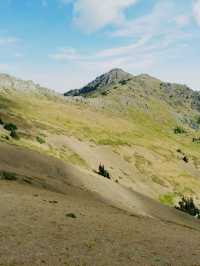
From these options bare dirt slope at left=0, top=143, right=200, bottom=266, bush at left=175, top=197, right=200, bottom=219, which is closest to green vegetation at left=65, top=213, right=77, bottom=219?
bare dirt slope at left=0, top=143, right=200, bottom=266

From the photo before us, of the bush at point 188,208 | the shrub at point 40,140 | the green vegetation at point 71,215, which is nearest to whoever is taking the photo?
the green vegetation at point 71,215

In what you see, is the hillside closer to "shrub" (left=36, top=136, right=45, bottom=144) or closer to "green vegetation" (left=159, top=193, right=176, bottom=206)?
"green vegetation" (left=159, top=193, right=176, bottom=206)

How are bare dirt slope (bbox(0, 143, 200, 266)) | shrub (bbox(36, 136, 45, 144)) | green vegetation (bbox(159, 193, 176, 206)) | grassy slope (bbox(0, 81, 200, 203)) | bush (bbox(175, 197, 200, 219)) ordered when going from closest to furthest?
bare dirt slope (bbox(0, 143, 200, 266))
bush (bbox(175, 197, 200, 219))
green vegetation (bbox(159, 193, 176, 206))
shrub (bbox(36, 136, 45, 144))
grassy slope (bbox(0, 81, 200, 203))

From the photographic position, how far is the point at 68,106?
16738 cm

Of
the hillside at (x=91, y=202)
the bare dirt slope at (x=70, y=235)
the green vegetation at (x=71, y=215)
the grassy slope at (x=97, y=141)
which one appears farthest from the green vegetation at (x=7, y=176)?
the grassy slope at (x=97, y=141)

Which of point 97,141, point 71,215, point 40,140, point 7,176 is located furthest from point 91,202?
point 97,141

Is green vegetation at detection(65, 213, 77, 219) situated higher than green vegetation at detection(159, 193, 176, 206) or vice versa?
green vegetation at detection(65, 213, 77, 219)

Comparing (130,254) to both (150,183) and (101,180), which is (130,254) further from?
(150,183)

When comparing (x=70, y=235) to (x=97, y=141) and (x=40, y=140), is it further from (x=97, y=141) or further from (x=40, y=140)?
(x=97, y=141)

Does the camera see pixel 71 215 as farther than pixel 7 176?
No

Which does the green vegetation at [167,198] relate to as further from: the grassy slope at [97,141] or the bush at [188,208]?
the bush at [188,208]

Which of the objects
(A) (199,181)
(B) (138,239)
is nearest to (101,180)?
(B) (138,239)

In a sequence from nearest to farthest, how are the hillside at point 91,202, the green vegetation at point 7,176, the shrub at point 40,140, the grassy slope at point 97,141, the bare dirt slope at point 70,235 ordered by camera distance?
the bare dirt slope at point 70,235 → the hillside at point 91,202 → the green vegetation at point 7,176 → the shrub at point 40,140 → the grassy slope at point 97,141

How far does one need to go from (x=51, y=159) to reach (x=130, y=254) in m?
35.2
